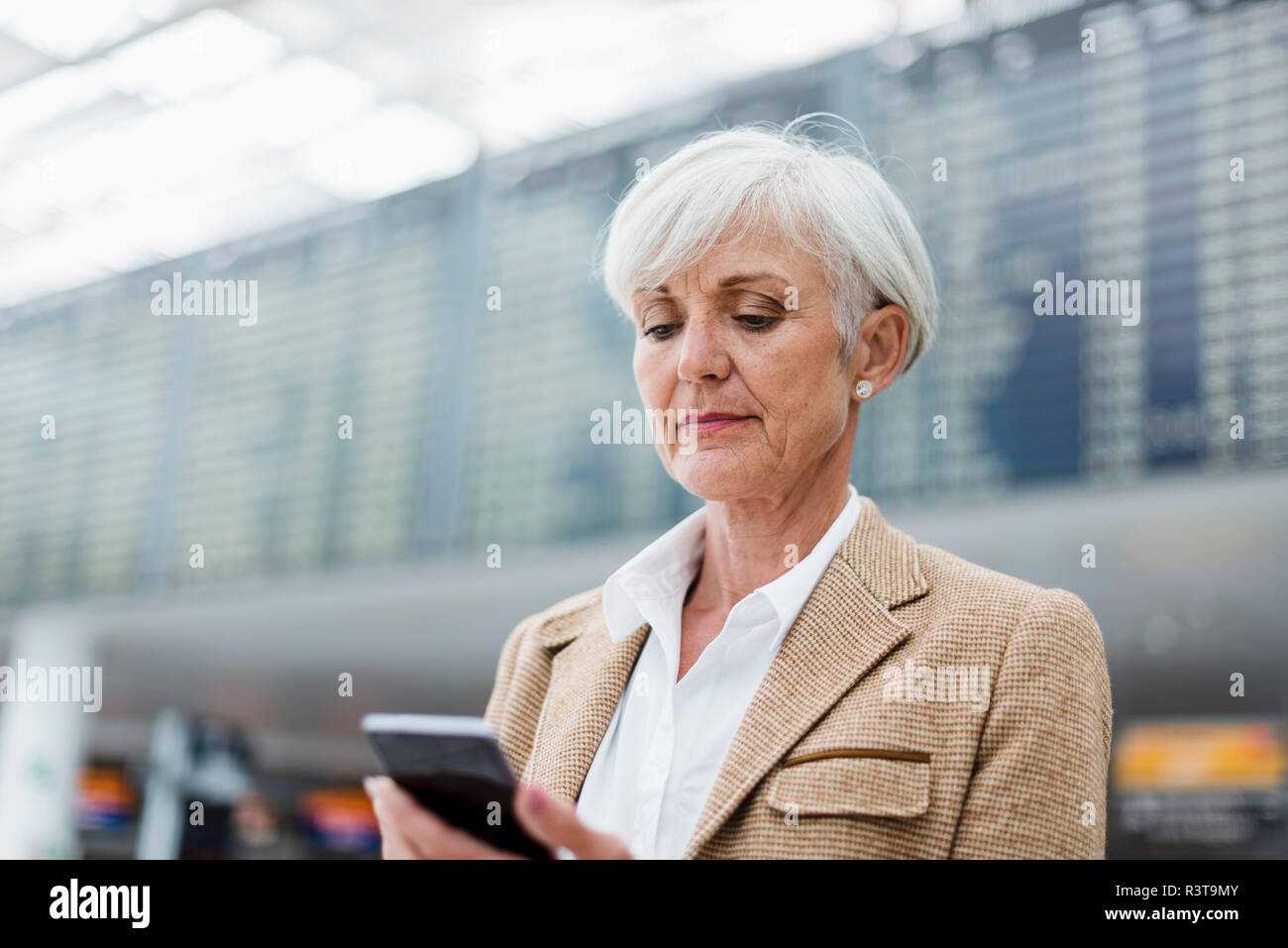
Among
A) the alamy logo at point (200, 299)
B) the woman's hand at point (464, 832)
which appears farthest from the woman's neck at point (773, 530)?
the alamy logo at point (200, 299)

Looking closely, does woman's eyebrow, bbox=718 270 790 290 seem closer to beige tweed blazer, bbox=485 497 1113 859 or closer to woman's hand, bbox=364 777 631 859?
beige tweed blazer, bbox=485 497 1113 859

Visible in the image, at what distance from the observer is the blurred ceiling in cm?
272

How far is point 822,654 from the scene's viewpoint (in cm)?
95

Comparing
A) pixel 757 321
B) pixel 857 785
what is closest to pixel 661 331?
pixel 757 321

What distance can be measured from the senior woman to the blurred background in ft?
5.27

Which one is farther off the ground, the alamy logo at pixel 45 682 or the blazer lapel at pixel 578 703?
the blazer lapel at pixel 578 703

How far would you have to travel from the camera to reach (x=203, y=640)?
4547 millimetres

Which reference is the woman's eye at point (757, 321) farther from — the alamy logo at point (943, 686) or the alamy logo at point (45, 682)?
the alamy logo at point (45, 682)

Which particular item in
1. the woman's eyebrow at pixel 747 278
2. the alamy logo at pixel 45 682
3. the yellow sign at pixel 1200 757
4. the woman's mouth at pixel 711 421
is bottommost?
the yellow sign at pixel 1200 757

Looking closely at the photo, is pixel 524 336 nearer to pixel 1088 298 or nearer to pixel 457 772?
pixel 1088 298

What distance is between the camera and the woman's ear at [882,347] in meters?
1.05
